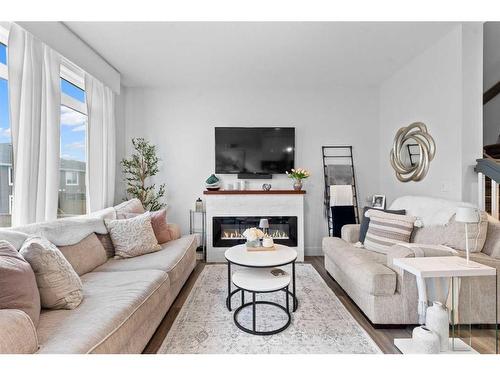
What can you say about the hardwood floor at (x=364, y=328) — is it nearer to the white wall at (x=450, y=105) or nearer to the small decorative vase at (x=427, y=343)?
the small decorative vase at (x=427, y=343)

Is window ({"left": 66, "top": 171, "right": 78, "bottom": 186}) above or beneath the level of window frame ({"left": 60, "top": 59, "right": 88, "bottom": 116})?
beneath

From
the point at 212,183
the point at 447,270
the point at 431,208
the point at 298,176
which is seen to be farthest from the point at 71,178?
the point at 431,208

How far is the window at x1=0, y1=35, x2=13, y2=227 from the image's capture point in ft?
6.26

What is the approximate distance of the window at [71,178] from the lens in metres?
2.76

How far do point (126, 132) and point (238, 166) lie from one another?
6.14 feet

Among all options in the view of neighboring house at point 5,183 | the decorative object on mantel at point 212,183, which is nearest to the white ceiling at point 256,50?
the view of neighboring house at point 5,183

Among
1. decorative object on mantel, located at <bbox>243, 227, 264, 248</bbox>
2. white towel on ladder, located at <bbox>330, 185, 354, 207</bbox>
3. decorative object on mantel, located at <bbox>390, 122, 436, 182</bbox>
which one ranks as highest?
decorative object on mantel, located at <bbox>390, 122, 436, 182</bbox>

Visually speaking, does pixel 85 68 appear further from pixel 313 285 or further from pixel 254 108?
pixel 313 285

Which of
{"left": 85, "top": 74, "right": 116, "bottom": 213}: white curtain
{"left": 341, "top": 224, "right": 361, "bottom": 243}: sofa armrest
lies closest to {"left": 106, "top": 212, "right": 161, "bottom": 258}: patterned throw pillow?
{"left": 85, "top": 74, "right": 116, "bottom": 213}: white curtain

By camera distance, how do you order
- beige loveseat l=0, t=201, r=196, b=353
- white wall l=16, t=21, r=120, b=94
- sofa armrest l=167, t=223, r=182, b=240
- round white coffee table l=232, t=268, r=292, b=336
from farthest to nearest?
sofa armrest l=167, t=223, r=182, b=240 → white wall l=16, t=21, r=120, b=94 → round white coffee table l=232, t=268, r=292, b=336 → beige loveseat l=0, t=201, r=196, b=353

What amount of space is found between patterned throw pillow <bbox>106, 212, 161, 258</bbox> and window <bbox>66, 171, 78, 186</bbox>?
917 mm

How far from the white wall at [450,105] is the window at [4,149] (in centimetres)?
408

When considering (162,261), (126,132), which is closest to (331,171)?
(162,261)

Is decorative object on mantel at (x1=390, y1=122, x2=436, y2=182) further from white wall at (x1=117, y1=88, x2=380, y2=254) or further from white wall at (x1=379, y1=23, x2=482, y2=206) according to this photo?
white wall at (x1=117, y1=88, x2=380, y2=254)
